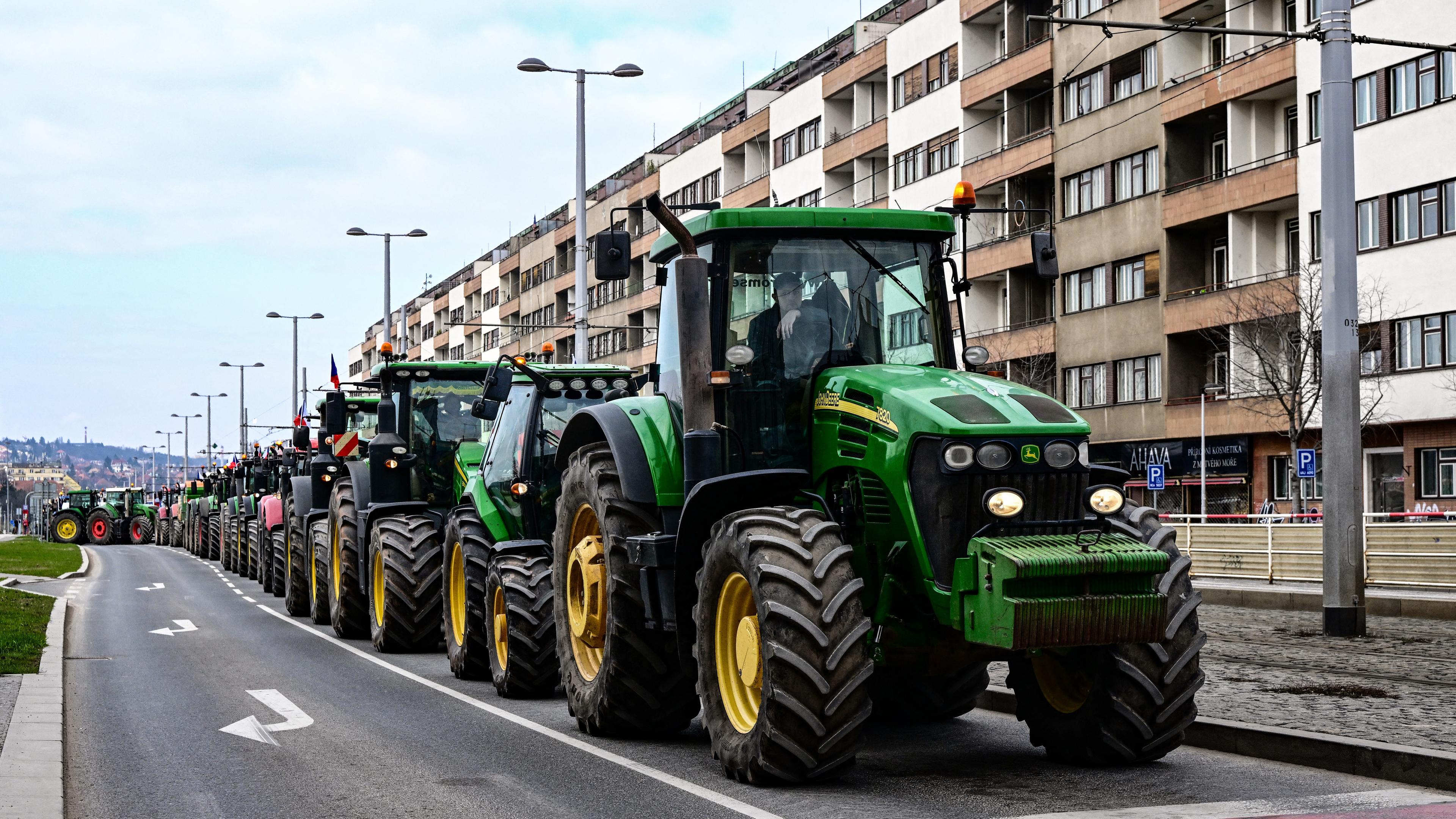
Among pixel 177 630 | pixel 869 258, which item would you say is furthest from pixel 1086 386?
pixel 869 258

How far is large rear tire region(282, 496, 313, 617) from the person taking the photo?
23078 mm

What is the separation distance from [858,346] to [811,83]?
5706cm

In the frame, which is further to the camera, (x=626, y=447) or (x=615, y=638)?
(x=626, y=447)

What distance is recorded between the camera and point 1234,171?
44.1 metres

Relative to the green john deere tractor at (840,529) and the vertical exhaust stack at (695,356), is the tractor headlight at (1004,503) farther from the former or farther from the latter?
the vertical exhaust stack at (695,356)

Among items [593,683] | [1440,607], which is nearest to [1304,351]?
[1440,607]

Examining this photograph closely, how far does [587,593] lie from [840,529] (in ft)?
9.16

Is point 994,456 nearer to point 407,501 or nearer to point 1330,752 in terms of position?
Result: point 1330,752

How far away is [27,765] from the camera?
9.03 m

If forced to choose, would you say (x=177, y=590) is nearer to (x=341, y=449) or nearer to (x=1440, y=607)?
(x=341, y=449)

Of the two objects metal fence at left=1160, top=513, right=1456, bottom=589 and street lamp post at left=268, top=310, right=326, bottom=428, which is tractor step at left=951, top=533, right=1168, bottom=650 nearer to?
metal fence at left=1160, top=513, right=1456, bottom=589

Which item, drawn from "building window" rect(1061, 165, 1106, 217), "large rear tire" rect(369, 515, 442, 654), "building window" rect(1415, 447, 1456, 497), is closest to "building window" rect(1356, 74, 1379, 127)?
"building window" rect(1415, 447, 1456, 497)

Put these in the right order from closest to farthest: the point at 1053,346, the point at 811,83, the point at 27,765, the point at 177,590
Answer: the point at 27,765
the point at 177,590
the point at 1053,346
the point at 811,83

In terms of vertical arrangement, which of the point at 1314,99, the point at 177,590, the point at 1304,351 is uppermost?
the point at 1314,99
